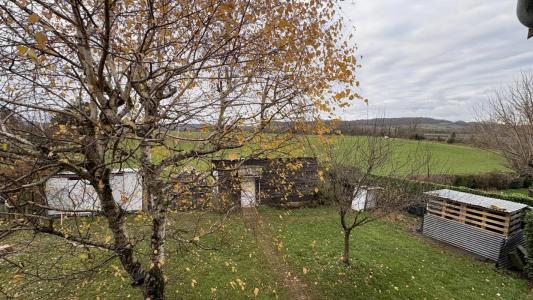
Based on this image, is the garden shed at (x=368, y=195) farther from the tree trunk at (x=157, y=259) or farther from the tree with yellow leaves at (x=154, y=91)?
the tree trunk at (x=157, y=259)

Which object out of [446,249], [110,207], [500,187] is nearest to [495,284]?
[446,249]

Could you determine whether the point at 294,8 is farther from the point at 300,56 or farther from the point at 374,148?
the point at 374,148

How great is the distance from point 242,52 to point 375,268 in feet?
27.0

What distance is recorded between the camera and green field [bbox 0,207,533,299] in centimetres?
699

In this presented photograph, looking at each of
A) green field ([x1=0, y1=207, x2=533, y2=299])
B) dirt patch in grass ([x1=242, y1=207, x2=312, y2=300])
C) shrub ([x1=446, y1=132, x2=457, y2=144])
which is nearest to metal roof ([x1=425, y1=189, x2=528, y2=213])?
green field ([x1=0, y1=207, x2=533, y2=299])

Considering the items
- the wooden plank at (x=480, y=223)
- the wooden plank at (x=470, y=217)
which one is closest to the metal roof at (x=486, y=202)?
the wooden plank at (x=470, y=217)

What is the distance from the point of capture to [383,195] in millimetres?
9641

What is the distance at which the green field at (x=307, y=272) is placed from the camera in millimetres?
6992

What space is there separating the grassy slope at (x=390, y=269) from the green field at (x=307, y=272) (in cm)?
3

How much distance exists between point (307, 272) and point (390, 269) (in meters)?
2.82

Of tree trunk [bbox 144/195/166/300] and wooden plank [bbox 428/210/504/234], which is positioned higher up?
tree trunk [bbox 144/195/166/300]

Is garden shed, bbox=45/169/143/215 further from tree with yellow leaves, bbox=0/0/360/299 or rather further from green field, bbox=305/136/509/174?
green field, bbox=305/136/509/174

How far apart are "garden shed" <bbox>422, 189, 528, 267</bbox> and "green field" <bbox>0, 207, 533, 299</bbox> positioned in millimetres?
589

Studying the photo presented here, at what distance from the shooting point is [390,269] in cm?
868
